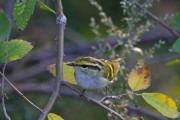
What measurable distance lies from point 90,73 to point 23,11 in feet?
0.57

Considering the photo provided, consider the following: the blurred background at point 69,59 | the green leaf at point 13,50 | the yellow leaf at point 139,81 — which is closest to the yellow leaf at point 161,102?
the yellow leaf at point 139,81

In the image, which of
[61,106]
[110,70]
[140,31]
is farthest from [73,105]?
[110,70]

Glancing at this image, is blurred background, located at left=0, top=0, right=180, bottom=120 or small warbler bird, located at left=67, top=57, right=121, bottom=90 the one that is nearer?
small warbler bird, located at left=67, top=57, right=121, bottom=90

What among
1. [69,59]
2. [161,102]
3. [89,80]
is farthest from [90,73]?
[69,59]

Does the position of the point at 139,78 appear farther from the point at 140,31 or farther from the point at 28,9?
the point at 140,31

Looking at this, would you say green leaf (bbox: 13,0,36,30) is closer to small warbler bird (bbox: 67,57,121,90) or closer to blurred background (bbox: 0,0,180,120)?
small warbler bird (bbox: 67,57,121,90)

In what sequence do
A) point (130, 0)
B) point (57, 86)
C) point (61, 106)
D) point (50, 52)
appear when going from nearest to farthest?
point (57, 86) < point (130, 0) < point (61, 106) < point (50, 52)

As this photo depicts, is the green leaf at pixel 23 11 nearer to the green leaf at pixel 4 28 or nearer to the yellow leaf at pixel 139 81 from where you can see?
the green leaf at pixel 4 28

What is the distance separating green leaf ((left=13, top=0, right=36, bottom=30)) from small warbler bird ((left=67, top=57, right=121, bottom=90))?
12 centimetres

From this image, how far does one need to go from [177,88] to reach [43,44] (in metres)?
0.64

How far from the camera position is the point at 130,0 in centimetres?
159

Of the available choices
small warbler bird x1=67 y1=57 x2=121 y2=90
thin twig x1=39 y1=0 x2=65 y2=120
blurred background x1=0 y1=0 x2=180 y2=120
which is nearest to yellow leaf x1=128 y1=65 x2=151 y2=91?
small warbler bird x1=67 y1=57 x2=121 y2=90

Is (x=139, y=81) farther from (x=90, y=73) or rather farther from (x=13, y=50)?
(x=13, y=50)

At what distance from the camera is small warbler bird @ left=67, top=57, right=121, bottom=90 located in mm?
1062
